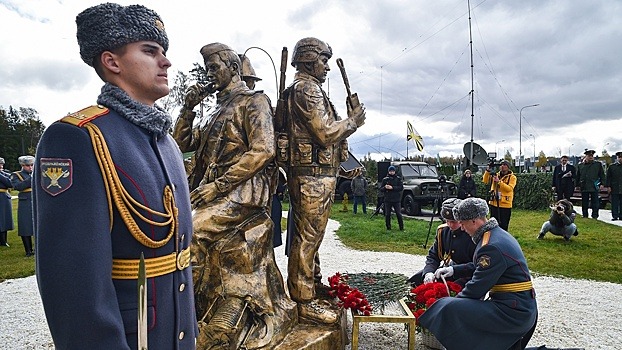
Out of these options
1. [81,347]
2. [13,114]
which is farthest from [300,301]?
[13,114]

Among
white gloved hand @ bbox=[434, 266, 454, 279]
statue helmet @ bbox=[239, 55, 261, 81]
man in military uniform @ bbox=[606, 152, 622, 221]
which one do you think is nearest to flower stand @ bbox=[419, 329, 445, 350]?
white gloved hand @ bbox=[434, 266, 454, 279]

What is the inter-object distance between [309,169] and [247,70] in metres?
1.12

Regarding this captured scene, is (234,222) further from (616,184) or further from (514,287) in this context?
(616,184)

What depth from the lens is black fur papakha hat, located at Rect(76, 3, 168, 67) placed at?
1408mm

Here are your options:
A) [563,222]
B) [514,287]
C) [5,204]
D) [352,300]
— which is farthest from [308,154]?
[5,204]

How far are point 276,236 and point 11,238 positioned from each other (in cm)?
994

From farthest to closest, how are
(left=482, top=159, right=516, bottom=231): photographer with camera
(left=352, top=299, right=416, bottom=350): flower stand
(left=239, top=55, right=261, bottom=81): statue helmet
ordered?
(left=482, top=159, right=516, bottom=231): photographer with camera → (left=239, top=55, right=261, bottom=81): statue helmet → (left=352, top=299, right=416, bottom=350): flower stand

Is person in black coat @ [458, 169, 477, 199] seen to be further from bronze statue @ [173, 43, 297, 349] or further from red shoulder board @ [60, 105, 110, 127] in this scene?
red shoulder board @ [60, 105, 110, 127]

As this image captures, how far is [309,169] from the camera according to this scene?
3.82m

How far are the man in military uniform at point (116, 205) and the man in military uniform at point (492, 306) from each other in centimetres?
243

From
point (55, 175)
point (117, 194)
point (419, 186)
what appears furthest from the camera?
point (419, 186)

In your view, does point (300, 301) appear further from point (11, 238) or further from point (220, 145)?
point (11, 238)

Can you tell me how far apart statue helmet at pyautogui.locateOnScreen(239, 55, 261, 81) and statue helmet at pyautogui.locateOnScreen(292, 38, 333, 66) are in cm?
44

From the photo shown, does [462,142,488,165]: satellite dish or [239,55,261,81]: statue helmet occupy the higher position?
[239,55,261,81]: statue helmet
